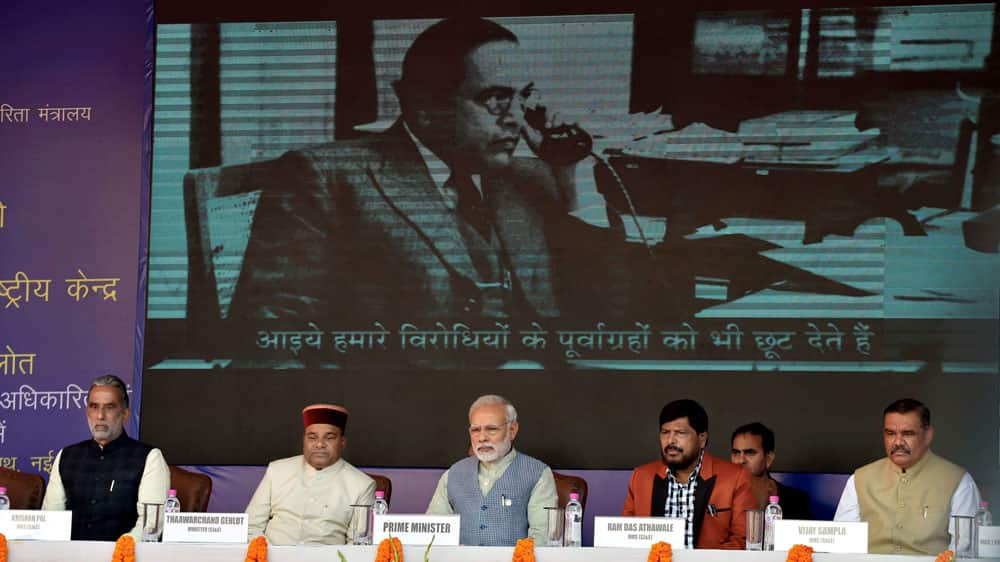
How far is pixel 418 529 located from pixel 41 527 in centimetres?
111

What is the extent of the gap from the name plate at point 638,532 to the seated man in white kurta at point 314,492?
1428 millimetres

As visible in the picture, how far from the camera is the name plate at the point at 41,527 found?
13.5ft

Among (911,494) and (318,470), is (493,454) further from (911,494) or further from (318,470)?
(911,494)

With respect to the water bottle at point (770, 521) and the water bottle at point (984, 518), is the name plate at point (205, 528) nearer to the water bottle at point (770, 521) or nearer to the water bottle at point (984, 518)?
the water bottle at point (770, 521)

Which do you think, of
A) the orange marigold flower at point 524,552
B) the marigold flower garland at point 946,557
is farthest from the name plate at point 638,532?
the marigold flower garland at point 946,557

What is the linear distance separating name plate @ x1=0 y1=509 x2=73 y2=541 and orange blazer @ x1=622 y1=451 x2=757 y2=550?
6.30 feet

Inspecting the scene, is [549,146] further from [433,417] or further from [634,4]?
[433,417]

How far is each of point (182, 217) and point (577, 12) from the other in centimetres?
186

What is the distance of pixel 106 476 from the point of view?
5078 mm

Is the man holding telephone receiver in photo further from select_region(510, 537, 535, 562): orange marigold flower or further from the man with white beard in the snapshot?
select_region(510, 537, 535, 562): orange marigold flower

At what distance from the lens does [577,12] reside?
19.1 feet

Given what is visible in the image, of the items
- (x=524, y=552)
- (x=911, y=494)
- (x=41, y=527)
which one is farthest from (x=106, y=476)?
(x=911, y=494)

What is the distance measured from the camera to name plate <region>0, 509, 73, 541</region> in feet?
13.5

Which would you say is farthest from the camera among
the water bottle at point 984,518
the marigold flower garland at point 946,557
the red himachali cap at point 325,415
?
the red himachali cap at point 325,415
